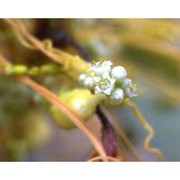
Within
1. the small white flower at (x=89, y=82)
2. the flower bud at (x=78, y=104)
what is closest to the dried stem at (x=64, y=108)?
the flower bud at (x=78, y=104)

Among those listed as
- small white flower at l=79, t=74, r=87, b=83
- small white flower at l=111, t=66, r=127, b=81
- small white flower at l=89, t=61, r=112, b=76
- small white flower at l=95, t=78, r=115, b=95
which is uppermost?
small white flower at l=79, t=74, r=87, b=83

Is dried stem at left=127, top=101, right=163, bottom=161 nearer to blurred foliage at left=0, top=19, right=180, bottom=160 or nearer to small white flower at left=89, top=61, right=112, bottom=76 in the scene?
blurred foliage at left=0, top=19, right=180, bottom=160

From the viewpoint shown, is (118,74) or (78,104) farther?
(78,104)

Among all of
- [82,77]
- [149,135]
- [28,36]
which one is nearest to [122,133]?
[149,135]

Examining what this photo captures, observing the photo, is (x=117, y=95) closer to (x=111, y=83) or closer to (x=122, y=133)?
(x=111, y=83)

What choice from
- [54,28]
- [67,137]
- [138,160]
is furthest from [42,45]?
[138,160]

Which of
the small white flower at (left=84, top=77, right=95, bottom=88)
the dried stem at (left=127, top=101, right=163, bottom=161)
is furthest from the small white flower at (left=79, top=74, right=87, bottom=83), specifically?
the dried stem at (left=127, top=101, right=163, bottom=161)
